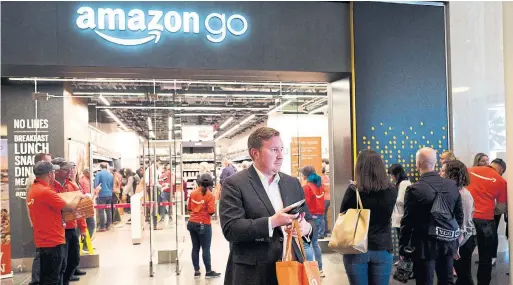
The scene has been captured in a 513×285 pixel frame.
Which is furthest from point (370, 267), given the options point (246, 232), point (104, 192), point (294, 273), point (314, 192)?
point (104, 192)

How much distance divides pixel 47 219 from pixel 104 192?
1.83 metres

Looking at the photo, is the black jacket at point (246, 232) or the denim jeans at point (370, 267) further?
the denim jeans at point (370, 267)

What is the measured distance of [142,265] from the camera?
22.1 ft

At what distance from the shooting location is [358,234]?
10.3 ft

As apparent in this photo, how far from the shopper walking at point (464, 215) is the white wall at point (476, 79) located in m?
2.04

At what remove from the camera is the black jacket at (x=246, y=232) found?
2229 millimetres

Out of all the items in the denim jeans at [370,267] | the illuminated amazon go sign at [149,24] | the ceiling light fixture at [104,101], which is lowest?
the denim jeans at [370,267]

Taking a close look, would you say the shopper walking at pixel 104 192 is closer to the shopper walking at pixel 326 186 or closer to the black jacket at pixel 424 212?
the shopper walking at pixel 326 186

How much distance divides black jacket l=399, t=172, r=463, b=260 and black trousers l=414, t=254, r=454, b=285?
59mm

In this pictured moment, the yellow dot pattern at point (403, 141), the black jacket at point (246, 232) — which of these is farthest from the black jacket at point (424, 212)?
the yellow dot pattern at point (403, 141)

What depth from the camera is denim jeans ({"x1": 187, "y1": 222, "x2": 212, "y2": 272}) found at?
20.3 feet

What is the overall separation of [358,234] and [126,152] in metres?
3.86

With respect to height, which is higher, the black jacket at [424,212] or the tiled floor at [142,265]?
the black jacket at [424,212]

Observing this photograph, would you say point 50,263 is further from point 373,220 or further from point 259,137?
point 259,137
